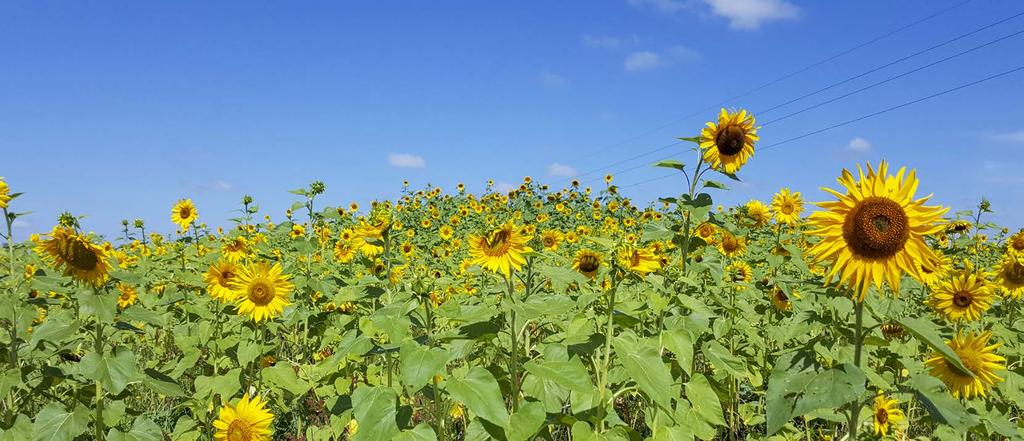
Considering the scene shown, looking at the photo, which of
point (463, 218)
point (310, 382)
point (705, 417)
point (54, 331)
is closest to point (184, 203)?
point (310, 382)

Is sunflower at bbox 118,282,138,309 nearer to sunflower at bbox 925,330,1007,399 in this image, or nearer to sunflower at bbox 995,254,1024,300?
sunflower at bbox 925,330,1007,399

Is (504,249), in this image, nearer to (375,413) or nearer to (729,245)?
(375,413)

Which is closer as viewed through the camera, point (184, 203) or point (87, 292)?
point (87, 292)

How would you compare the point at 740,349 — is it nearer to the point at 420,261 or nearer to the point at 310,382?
the point at 310,382

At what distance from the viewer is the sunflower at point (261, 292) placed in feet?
13.7

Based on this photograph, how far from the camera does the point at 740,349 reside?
4.55 meters

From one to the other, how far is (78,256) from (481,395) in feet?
7.17

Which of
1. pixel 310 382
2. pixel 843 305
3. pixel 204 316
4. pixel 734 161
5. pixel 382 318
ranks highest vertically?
pixel 734 161

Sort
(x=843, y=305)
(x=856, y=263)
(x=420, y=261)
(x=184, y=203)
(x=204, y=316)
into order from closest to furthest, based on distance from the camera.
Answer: (x=856, y=263) < (x=843, y=305) < (x=204, y=316) < (x=184, y=203) < (x=420, y=261)

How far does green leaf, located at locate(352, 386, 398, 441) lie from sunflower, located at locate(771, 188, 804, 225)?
4.77 m

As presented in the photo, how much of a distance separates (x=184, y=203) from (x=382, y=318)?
584cm

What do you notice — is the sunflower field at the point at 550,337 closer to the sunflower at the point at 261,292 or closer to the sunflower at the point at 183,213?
the sunflower at the point at 261,292

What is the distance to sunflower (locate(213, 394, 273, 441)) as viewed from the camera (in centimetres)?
362

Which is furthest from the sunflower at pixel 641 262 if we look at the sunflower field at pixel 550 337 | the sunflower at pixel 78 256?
the sunflower at pixel 78 256
